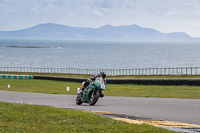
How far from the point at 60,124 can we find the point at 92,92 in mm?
6889

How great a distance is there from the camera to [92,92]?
16906mm

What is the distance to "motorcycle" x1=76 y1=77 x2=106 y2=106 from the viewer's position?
15961mm

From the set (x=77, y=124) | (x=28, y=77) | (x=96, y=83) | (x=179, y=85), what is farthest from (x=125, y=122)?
(x=28, y=77)

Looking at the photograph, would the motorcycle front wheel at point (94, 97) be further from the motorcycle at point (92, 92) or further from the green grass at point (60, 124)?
the green grass at point (60, 124)

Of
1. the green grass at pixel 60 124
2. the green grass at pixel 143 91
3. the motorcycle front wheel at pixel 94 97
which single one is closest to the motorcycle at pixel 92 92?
the motorcycle front wheel at pixel 94 97

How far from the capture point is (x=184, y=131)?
8820 millimetres

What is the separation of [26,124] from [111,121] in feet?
7.96

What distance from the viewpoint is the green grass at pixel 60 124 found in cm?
891

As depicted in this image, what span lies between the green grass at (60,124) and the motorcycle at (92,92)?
352cm

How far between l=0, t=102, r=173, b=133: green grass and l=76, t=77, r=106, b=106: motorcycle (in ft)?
11.5

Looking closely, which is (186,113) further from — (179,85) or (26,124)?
(179,85)

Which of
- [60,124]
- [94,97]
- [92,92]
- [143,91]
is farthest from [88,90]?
[143,91]

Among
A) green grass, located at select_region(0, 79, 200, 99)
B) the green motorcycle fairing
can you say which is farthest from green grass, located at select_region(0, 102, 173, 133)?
green grass, located at select_region(0, 79, 200, 99)

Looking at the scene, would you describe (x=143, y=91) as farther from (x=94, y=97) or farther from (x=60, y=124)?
(x=60, y=124)
